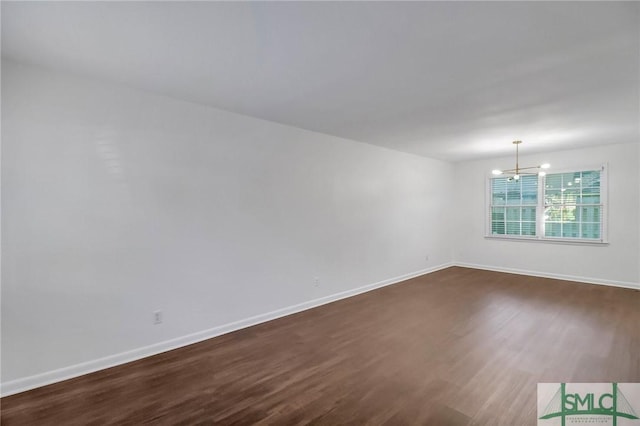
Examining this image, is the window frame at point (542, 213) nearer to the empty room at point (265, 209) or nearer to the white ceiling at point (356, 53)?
the empty room at point (265, 209)

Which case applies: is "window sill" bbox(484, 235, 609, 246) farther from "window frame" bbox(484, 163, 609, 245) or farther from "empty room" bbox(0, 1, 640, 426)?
"empty room" bbox(0, 1, 640, 426)

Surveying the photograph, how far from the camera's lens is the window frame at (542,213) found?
522cm

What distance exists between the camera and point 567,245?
5.64 meters

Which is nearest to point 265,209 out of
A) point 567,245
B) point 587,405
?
point 587,405

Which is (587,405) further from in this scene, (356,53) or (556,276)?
(556,276)

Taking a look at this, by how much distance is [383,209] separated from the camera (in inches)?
211

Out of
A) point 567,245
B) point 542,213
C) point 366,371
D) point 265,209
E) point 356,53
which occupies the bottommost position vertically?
point 366,371

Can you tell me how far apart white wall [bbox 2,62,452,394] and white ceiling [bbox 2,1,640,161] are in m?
0.34

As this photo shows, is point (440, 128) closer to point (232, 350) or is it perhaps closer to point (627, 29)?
point (627, 29)

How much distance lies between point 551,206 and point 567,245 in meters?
0.80

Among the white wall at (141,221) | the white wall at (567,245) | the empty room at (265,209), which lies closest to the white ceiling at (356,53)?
the empty room at (265,209)

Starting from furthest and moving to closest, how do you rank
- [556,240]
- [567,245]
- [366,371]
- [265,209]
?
[556,240] → [567,245] → [265,209] → [366,371]

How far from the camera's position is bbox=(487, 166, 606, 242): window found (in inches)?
212

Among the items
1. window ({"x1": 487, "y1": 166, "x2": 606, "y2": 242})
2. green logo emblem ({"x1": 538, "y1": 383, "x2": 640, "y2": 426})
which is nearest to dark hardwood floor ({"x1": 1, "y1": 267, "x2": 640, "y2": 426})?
green logo emblem ({"x1": 538, "y1": 383, "x2": 640, "y2": 426})
